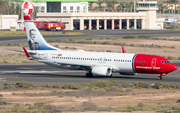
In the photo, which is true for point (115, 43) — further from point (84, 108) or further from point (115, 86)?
point (84, 108)

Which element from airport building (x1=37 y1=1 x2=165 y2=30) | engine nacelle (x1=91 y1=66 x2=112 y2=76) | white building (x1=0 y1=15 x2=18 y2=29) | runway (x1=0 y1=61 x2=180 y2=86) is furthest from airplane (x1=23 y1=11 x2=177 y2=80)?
white building (x1=0 y1=15 x2=18 y2=29)

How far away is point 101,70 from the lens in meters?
48.7

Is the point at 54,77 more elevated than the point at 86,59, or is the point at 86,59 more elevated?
the point at 86,59

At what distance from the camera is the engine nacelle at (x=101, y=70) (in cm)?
4850

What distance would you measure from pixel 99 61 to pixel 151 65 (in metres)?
7.48

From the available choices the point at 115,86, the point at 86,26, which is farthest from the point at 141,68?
the point at 86,26

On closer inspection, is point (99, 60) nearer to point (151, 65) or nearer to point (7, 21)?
point (151, 65)

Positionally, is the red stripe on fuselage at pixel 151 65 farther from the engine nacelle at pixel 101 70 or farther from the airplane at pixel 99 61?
the engine nacelle at pixel 101 70

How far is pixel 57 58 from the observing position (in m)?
51.7

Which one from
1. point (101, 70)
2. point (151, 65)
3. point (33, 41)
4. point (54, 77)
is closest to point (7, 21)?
point (33, 41)

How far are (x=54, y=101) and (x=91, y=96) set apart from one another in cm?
455

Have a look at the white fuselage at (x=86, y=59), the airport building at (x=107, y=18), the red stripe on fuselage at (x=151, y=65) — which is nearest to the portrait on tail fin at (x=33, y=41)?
the white fuselage at (x=86, y=59)

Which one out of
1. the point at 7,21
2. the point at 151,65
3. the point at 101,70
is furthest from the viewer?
the point at 7,21

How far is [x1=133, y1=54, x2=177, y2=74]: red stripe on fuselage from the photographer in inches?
1844
